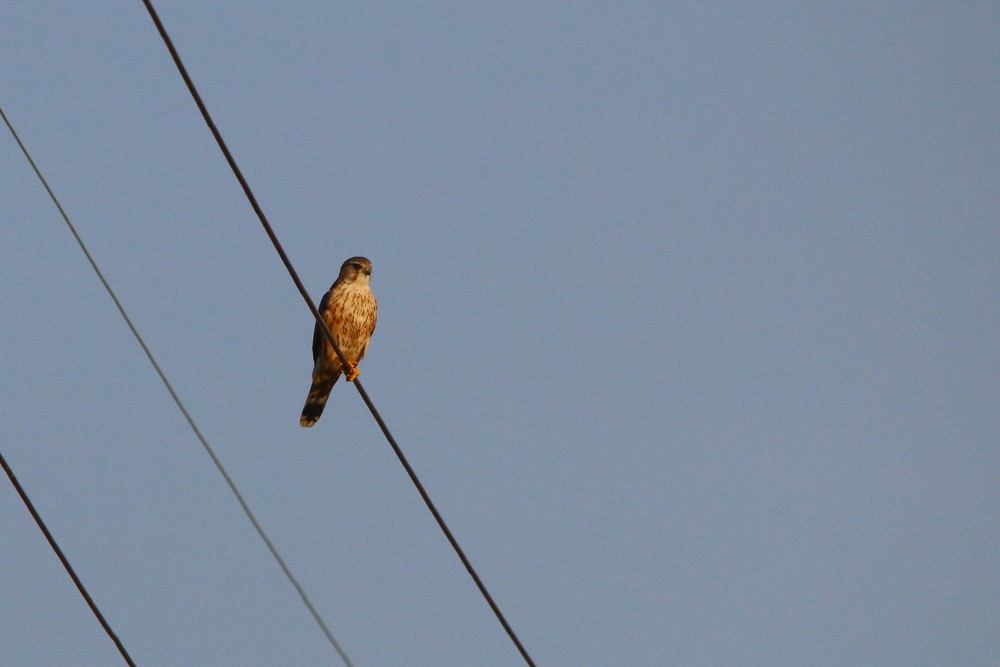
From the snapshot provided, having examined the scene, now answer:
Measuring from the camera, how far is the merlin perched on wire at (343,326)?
37.4 feet

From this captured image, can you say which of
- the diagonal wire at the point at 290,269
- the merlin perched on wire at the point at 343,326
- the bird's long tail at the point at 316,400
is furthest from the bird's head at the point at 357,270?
the diagonal wire at the point at 290,269

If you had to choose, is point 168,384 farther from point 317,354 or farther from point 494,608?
point 317,354

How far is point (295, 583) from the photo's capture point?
234 inches

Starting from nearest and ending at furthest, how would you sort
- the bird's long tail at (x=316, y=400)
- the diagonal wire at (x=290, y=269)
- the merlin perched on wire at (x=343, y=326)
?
the diagonal wire at (x=290, y=269) < the merlin perched on wire at (x=343, y=326) < the bird's long tail at (x=316, y=400)

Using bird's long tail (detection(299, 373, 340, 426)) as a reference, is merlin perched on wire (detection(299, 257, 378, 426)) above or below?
above

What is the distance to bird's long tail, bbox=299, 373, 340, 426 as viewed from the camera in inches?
461

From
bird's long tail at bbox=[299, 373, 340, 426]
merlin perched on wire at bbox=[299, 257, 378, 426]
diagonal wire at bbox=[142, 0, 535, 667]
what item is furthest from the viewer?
bird's long tail at bbox=[299, 373, 340, 426]

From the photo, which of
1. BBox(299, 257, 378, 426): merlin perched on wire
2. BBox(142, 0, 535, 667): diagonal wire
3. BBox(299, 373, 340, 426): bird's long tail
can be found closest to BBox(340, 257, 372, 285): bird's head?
BBox(299, 257, 378, 426): merlin perched on wire

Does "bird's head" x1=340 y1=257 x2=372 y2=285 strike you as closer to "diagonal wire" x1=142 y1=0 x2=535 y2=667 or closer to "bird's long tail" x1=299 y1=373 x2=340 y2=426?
"bird's long tail" x1=299 y1=373 x2=340 y2=426

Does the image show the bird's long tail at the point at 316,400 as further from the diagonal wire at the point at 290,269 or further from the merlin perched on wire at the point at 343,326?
the diagonal wire at the point at 290,269

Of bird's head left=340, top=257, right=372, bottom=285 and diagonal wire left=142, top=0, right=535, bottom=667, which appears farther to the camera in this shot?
bird's head left=340, top=257, right=372, bottom=285

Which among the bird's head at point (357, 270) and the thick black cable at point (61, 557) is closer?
the thick black cable at point (61, 557)

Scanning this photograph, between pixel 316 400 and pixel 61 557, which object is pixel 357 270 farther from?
pixel 61 557

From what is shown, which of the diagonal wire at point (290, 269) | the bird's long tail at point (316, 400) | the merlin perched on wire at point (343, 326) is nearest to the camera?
the diagonal wire at point (290, 269)
